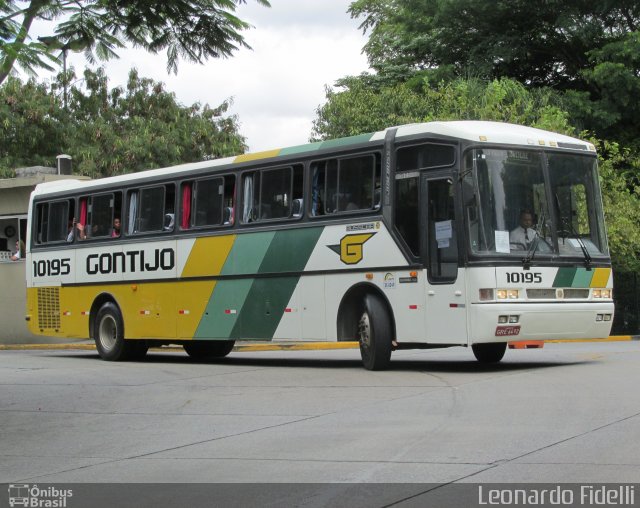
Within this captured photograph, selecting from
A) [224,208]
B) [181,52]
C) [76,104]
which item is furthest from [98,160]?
[181,52]

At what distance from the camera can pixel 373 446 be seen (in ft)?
29.1

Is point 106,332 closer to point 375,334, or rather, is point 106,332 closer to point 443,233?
point 375,334

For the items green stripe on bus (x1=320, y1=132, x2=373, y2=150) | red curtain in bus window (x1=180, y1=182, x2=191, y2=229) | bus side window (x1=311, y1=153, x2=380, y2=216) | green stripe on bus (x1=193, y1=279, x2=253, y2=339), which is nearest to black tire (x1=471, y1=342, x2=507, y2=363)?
bus side window (x1=311, y1=153, x2=380, y2=216)

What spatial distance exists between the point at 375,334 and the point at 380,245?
4.25ft

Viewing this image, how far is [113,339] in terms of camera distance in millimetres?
21062

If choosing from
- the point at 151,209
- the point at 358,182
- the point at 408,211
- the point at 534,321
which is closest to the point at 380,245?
the point at 408,211

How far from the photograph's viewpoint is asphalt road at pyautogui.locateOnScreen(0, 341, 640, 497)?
7.94 meters

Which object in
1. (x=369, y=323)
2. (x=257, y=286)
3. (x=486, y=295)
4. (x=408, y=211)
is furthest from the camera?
(x=257, y=286)

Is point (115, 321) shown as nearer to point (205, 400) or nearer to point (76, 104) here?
point (205, 400)

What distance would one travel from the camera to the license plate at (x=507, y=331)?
14500 millimetres

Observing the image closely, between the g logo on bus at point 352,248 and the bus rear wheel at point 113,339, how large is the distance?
6.13 m

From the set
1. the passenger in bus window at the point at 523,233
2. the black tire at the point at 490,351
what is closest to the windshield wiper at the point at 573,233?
the passenger in bus window at the point at 523,233

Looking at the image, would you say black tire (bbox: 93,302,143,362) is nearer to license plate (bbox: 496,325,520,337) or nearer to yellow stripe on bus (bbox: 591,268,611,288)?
license plate (bbox: 496,325,520,337)

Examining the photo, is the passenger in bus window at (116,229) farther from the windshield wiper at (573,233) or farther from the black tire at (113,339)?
the windshield wiper at (573,233)
